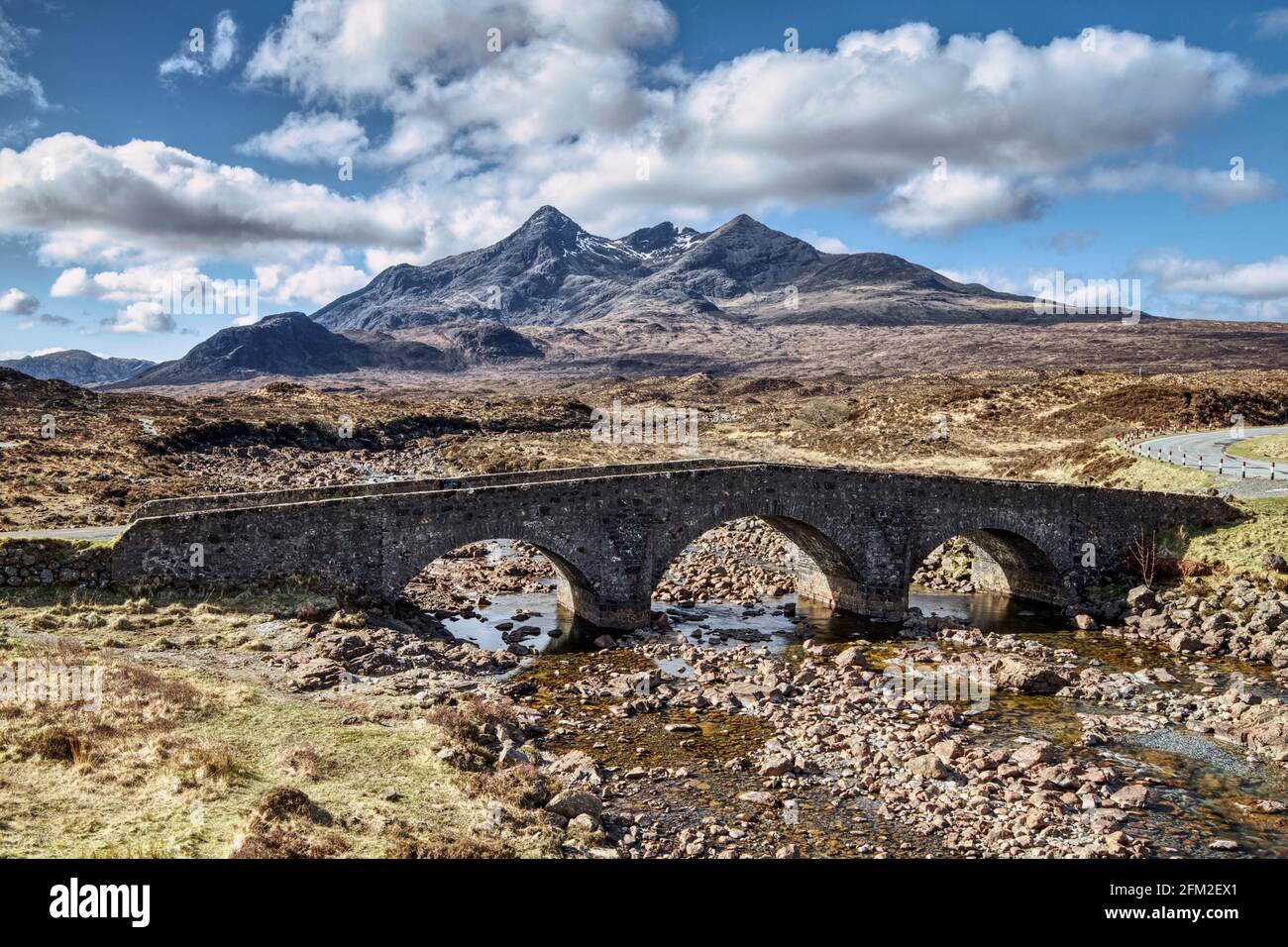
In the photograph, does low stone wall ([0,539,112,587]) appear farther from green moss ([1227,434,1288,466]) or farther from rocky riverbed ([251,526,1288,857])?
green moss ([1227,434,1288,466])

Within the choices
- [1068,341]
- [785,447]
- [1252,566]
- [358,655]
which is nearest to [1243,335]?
[1068,341]

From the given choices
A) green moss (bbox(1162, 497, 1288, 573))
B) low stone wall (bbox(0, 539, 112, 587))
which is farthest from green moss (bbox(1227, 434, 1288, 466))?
low stone wall (bbox(0, 539, 112, 587))

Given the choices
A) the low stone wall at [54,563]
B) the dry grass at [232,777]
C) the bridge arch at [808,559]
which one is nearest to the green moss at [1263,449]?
the bridge arch at [808,559]

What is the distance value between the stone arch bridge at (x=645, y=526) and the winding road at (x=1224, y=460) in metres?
3.55

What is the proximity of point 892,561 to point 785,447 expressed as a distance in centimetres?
3909

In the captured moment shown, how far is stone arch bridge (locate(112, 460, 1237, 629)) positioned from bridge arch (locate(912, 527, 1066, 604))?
0.06 m

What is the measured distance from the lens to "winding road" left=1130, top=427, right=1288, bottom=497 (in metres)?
36.2

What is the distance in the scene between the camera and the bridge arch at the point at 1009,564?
1277 inches

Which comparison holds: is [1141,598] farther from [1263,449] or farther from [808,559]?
[1263,449]

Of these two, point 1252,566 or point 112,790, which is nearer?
point 112,790

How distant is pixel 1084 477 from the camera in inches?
1786

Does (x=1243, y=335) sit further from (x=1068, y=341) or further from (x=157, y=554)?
(x=157, y=554)

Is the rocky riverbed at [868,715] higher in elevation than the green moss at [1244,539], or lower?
lower

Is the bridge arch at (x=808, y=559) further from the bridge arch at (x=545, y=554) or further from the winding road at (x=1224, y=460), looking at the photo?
the winding road at (x=1224, y=460)
